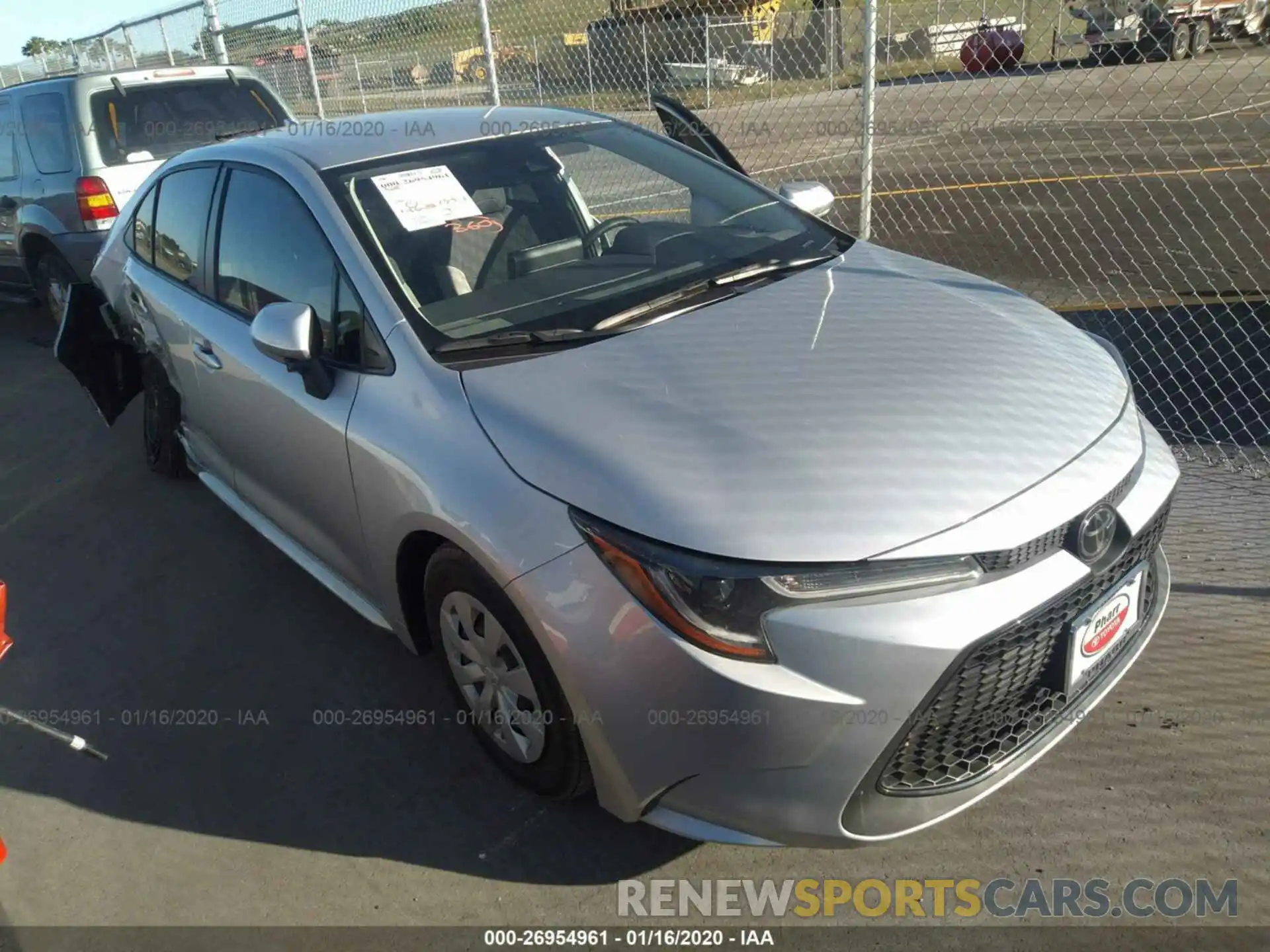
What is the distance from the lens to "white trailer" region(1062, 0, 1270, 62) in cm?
641

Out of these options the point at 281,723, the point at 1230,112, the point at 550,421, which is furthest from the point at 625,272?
the point at 1230,112

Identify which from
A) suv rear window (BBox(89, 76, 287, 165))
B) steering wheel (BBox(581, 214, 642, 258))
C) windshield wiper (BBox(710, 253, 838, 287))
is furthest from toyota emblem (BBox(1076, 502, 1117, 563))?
suv rear window (BBox(89, 76, 287, 165))

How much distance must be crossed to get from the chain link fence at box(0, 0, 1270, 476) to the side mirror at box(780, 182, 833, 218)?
102 cm

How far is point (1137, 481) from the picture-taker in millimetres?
2408

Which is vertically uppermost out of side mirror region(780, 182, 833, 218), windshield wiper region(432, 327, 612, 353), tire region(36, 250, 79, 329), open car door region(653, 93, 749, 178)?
open car door region(653, 93, 749, 178)

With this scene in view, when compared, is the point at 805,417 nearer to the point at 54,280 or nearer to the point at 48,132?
the point at 48,132

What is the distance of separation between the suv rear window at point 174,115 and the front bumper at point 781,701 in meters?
6.24

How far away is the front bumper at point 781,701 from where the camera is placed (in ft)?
6.40

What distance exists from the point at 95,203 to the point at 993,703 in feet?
22.6

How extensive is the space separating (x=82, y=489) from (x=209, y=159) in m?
2.23

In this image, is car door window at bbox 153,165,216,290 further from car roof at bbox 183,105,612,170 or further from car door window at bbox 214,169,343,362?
car door window at bbox 214,169,343,362

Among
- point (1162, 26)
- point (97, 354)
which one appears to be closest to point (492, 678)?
point (97, 354)

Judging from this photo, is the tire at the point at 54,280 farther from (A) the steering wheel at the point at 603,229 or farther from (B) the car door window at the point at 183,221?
(A) the steering wheel at the point at 603,229

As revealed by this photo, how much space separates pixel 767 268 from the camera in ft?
10.3
